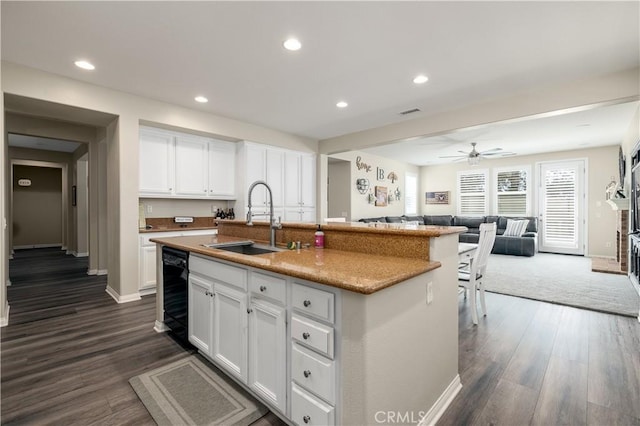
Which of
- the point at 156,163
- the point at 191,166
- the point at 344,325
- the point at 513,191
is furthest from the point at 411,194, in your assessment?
the point at 344,325

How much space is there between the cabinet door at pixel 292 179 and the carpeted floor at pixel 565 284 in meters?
3.57

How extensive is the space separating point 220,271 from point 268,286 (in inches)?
Answer: 21.3

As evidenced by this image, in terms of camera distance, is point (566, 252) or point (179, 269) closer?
point (179, 269)

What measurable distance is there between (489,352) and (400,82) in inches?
113

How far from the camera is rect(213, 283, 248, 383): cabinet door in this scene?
72.3 inches

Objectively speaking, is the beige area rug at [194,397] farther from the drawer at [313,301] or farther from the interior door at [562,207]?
the interior door at [562,207]

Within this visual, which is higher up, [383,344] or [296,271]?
[296,271]

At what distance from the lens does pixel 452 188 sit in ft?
31.8

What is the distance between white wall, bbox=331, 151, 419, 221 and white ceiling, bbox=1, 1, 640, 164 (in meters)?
3.56

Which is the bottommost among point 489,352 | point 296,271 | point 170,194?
point 489,352

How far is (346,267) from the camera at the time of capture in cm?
156

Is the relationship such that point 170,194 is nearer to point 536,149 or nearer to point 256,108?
point 256,108

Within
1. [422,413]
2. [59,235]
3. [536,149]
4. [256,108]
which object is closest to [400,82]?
[256,108]

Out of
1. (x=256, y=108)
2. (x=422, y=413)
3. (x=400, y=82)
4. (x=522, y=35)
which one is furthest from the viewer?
(x=256, y=108)
